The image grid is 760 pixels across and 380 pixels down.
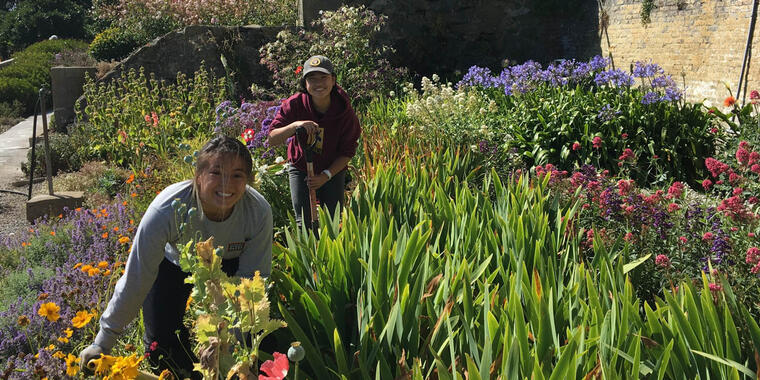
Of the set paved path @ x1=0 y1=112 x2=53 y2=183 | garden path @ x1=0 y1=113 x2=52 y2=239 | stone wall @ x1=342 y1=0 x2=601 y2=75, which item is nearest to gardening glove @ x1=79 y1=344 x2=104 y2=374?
garden path @ x1=0 y1=113 x2=52 y2=239

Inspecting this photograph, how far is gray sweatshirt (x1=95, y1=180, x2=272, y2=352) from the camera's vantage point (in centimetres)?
195

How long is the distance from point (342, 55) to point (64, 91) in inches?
168

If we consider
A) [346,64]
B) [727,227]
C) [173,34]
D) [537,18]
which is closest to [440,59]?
[537,18]

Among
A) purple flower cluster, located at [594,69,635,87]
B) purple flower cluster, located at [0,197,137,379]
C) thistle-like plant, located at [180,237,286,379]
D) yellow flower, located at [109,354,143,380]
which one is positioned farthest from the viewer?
purple flower cluster, located at [594,69,635,87]

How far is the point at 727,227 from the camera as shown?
2.95 meters

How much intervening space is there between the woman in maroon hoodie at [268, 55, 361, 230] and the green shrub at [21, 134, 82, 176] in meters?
5.06

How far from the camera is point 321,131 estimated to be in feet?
10.7

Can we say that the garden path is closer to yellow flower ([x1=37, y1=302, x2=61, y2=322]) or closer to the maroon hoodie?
the maroon hoodie

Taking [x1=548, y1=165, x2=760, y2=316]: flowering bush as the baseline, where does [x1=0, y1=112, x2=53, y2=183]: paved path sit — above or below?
below

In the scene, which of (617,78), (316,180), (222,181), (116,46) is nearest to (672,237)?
(316,180)

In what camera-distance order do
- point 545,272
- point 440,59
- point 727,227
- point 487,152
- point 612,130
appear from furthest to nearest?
point 440,59 → point 612,130 → point 487,152 → point 727,227 → point 545,272

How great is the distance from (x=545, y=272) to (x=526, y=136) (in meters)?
4.22

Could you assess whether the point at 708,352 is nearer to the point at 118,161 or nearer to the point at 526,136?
the point at 526,136

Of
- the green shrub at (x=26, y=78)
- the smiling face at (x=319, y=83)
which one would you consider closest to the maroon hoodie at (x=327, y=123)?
the smiling face at (x=319, y=83)
